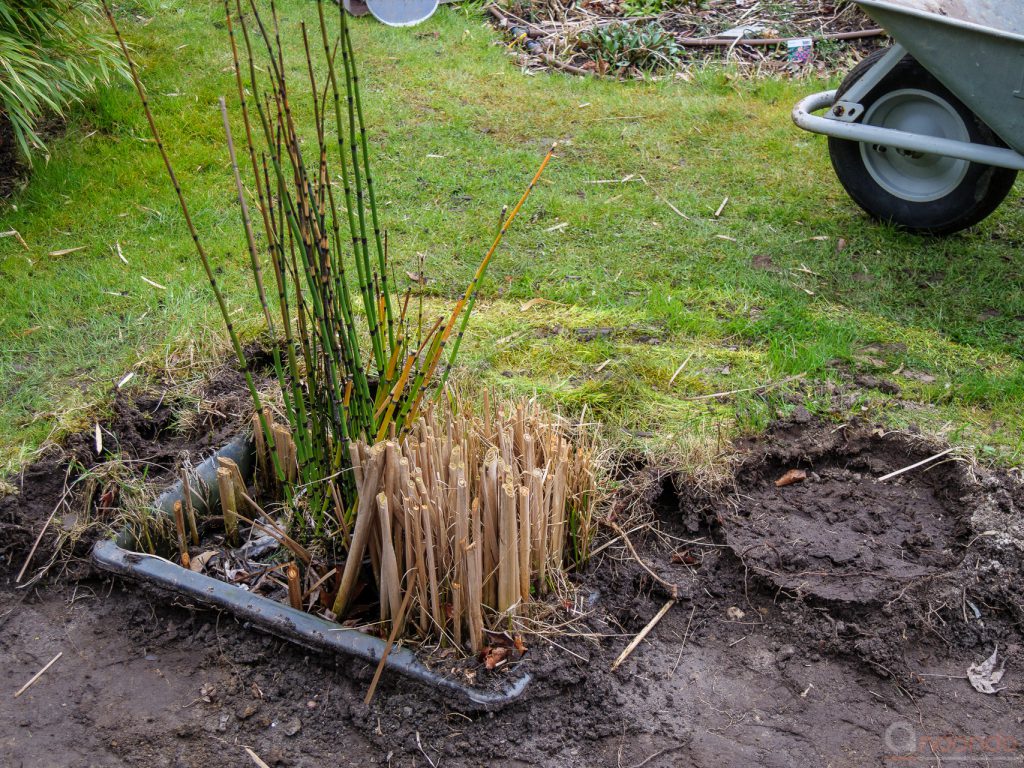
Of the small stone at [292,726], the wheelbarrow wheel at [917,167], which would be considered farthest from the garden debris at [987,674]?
the wheelbarrow wheel at [917,167]

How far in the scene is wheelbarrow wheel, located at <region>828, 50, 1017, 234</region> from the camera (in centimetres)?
407

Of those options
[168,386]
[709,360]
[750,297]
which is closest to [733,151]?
[750,297]

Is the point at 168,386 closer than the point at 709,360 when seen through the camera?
Yes


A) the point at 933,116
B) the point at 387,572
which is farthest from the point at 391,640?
the point at 933,116

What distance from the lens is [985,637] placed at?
2322 millimetres

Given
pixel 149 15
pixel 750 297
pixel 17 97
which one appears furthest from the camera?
pixel 149 15

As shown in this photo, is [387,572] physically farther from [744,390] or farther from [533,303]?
[533,303]

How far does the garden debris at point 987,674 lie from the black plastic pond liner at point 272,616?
1.12 metres

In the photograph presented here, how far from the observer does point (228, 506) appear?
255 centimetres

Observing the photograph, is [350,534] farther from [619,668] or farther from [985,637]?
[985,637]

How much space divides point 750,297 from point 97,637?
2812 mm

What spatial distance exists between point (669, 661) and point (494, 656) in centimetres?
46

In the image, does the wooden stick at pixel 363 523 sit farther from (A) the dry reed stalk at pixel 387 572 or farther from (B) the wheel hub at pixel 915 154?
(B) the wheel hub at pixel 915 154

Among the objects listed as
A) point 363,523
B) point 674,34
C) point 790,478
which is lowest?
point 790,478
